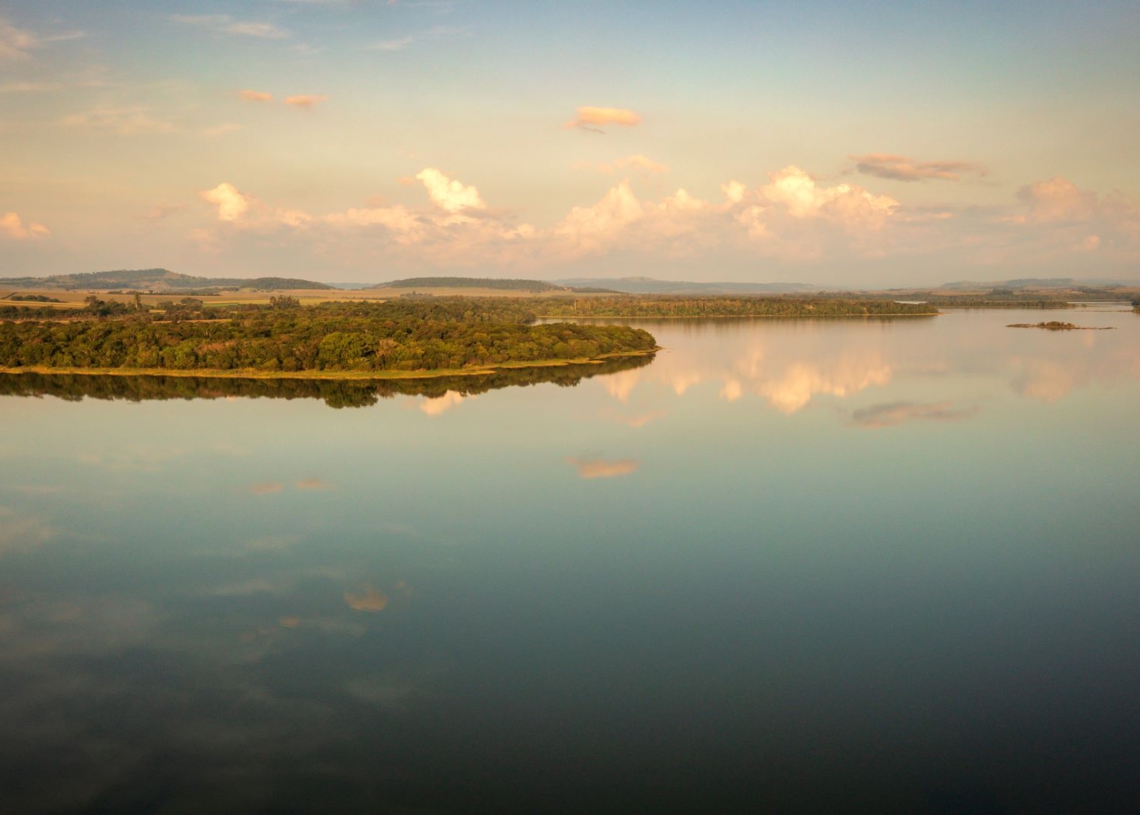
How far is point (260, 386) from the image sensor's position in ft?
221

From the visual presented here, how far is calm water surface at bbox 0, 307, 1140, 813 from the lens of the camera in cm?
1580

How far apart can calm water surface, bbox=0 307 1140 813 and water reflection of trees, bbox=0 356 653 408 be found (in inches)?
618

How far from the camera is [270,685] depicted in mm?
19016

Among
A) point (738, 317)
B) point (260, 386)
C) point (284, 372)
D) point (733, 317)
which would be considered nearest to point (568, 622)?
point (260, 386)

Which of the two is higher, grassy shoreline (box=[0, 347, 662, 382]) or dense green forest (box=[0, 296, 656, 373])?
dense green forest (box=[0, 296, 656, 373])

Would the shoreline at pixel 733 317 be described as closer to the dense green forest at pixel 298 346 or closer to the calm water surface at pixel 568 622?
the dense green forest at pixel 298 346

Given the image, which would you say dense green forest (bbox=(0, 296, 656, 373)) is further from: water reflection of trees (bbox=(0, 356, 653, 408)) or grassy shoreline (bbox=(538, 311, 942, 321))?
grassy shoreline (bbox=(538, 311, 942, 321))

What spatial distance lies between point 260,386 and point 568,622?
174 ft

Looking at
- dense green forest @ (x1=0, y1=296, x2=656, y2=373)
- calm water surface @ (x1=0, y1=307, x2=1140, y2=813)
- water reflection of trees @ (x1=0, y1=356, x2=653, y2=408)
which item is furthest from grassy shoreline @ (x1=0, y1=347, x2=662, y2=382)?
calm water surface @ (x1=0, y1=307, x2=1140, y2=813)

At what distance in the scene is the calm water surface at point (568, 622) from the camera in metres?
15.8

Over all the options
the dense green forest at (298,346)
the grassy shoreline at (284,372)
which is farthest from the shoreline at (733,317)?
the grassy shoreline at (284,372)

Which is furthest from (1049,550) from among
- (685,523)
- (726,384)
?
(726,384)

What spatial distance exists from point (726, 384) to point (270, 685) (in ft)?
185

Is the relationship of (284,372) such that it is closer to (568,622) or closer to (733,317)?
(568,622)
